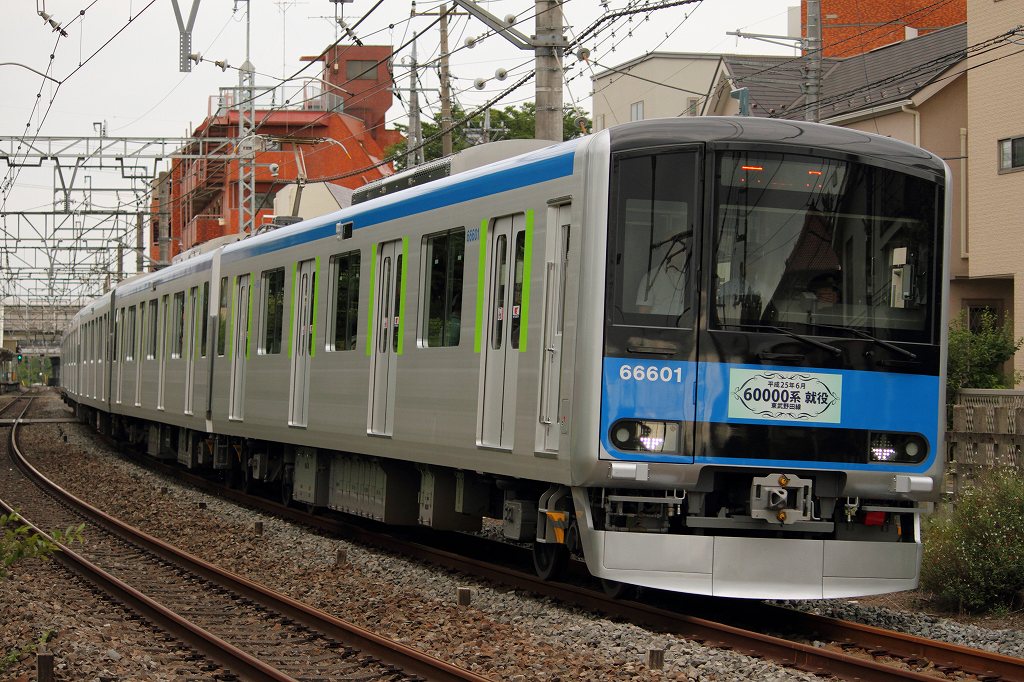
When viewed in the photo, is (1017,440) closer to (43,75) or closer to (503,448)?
(503,448)

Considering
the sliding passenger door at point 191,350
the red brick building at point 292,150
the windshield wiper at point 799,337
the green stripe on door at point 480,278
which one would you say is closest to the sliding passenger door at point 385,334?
the green stripe on door at point 480,278

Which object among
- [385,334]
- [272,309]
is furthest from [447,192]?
[272,309]

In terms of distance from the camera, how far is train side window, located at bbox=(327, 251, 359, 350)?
12781 mm

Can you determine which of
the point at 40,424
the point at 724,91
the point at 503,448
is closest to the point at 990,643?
the point at 503,448

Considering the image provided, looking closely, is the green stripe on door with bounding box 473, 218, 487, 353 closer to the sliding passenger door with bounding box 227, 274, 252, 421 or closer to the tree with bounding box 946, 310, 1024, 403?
the sliding passenger door with bounding box 227, 274, 252, 421

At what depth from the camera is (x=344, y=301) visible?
43.0 feet

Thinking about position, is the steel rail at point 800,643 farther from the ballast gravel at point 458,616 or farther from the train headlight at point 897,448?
the train headlight at point 897,448

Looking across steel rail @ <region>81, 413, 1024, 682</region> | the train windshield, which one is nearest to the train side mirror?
the train windshield

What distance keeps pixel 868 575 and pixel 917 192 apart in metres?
2.46

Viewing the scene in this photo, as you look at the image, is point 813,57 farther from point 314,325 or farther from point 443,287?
point 443,287

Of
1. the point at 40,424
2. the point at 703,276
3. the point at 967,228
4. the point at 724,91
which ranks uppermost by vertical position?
the point at 724,91

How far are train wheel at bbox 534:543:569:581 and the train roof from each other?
9.91 ft

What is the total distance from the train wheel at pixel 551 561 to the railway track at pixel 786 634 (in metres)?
0.10

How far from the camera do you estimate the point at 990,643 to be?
8234mm
